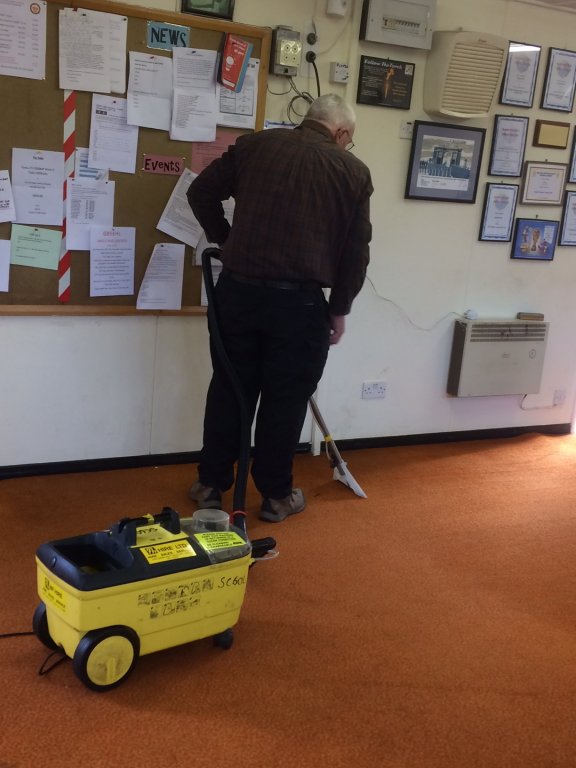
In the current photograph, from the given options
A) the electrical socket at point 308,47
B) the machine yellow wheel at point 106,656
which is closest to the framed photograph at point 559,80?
the electrical socket at point 308,47

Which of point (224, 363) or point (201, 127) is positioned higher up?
point (201, 127)

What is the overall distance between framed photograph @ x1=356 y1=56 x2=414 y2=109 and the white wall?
0.04 m

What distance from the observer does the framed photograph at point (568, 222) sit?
13.4ft

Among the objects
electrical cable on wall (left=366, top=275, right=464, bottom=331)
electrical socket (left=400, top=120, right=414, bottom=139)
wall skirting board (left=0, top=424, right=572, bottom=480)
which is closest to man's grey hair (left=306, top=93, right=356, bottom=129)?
electrical socket (left=400, top=120, right=414, bottom=139)

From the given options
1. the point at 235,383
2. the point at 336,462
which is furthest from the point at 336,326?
the point at 336,462

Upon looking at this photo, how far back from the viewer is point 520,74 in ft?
→ 12.4

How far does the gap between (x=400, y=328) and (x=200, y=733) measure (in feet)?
8.05

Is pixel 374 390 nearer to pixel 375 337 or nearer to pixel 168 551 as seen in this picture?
pixel 375 337

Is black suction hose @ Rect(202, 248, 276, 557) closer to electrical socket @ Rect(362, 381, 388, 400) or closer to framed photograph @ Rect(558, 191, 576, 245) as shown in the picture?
electrical socket @ Rect(362, 381, 388, 400)

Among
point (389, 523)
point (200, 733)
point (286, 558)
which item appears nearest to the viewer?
point (200, 733)

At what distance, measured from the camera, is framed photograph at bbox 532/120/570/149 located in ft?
12.8

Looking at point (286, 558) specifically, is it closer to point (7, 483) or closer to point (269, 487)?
point (269, 487)

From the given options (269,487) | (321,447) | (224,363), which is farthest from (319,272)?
(321,447)

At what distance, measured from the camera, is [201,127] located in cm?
317
